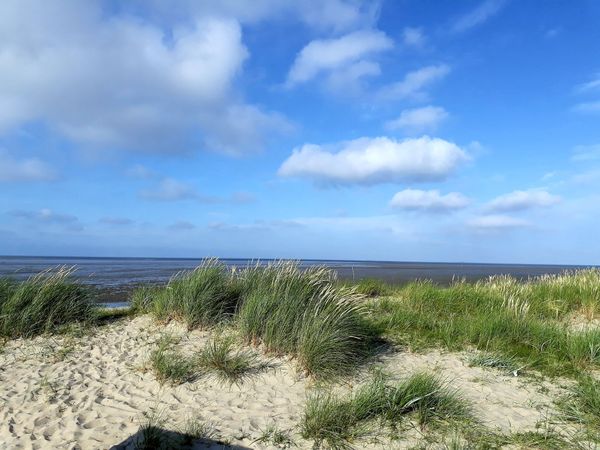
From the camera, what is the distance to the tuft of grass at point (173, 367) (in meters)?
6.94

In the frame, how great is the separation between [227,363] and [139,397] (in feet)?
4.50

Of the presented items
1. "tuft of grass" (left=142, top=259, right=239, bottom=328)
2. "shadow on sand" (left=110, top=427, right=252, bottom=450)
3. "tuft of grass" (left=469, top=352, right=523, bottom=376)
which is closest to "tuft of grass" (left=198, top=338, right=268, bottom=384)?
"shadow on sand" (left=110, top=427, right=252, bottom=450)

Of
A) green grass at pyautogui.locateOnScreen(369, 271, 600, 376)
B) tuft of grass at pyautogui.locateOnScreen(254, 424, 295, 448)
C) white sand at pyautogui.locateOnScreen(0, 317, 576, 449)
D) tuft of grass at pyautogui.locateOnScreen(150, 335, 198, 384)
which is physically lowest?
tuft of grass at pyautogui.locateOnScreen(254, 424, 295, 448)

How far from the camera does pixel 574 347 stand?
26.3ft

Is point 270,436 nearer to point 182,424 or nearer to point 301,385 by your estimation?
point 182,424

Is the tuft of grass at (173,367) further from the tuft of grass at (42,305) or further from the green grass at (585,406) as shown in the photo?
the green grass at (585,406)

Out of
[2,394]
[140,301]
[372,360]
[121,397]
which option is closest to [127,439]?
[121,397]

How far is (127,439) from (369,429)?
285cm

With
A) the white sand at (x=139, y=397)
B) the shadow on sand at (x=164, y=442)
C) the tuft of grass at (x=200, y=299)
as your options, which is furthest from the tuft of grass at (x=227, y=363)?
the tuft of grass at (x=200, y=299)

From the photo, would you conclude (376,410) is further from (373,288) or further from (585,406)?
(373,288)

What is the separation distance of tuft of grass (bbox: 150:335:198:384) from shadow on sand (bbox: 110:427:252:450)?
5.09ft

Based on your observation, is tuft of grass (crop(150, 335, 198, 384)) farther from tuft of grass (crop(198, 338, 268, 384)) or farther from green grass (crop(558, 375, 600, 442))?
green grass (crop(558, 375, 600, 442))

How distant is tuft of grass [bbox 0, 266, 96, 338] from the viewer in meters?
9.10

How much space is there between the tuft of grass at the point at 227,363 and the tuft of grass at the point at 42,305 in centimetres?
409
